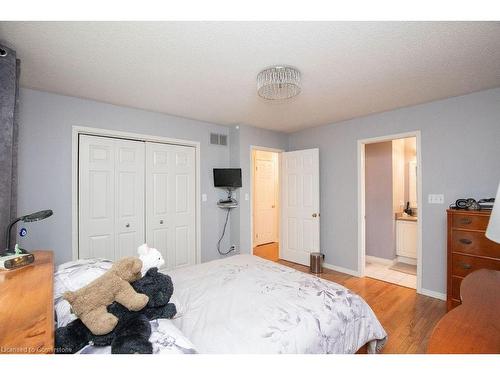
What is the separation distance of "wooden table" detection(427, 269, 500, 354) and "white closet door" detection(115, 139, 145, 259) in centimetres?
306

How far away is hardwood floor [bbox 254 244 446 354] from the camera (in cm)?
191

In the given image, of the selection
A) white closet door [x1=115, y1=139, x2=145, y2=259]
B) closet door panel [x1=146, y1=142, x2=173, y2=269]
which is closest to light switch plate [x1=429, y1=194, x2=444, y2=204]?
closet door panel [x1=146, y1=142, x2=173, y2=269]

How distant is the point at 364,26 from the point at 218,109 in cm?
192

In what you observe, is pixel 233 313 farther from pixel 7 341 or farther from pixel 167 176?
pixel 167 176

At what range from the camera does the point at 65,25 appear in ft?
4.74

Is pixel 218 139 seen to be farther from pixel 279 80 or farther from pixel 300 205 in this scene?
pixel 279 80

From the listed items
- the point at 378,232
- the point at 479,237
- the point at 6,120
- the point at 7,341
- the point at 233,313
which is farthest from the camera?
the point at 378,232

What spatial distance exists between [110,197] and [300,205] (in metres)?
2.84

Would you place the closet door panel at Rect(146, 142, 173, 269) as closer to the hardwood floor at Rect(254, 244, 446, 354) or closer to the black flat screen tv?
the black flat screen tv

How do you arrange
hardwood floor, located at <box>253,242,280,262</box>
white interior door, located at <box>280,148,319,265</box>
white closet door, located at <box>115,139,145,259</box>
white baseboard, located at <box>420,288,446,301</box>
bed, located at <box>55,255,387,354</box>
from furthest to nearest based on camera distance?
hardwood floor, located at <box>253,242,280,262</box>
white interior door, located at <box>280,148,319,265</box>
white closet door, located at <box>115,139,145,259</box>
white baseboard, located at <box>420,288,446,301</box>
bed, located at <box>55,255,387,354</box>

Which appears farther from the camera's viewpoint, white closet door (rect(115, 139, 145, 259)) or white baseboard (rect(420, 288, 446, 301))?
white closet door (rect(115, 139, 145, 259))

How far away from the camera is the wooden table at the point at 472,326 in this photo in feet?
2.72

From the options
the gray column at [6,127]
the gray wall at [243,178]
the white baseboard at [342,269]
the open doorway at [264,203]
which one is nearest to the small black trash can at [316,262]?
the white baseboard at [342,269]
